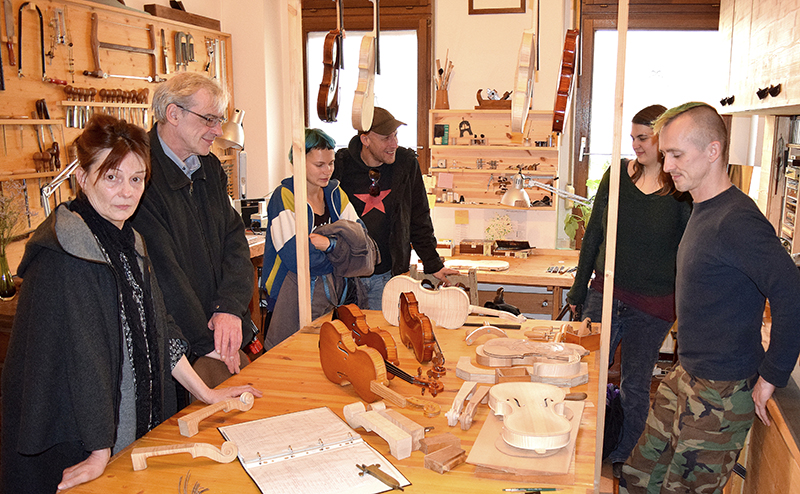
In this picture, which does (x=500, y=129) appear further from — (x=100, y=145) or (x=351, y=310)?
(x=100, y=145)

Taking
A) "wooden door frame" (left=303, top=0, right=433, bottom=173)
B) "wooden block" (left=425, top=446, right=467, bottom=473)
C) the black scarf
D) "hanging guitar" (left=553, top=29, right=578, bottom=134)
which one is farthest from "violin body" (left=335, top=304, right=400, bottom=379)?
"wooden door frame" (left=303, top=0, right=433, bottom=173)

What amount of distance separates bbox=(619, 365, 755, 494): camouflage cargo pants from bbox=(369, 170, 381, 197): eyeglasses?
172 centimetres

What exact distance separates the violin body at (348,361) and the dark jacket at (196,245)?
44 cm

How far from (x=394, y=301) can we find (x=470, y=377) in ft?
1.87

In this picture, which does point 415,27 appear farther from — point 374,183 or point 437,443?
point 437,443

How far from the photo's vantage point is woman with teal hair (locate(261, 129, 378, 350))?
8.78ft

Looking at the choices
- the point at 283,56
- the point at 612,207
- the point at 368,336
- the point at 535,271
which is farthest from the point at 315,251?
the point at 283,56

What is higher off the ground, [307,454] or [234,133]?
[234,133]

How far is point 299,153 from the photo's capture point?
238 cm

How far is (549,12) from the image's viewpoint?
523 cm

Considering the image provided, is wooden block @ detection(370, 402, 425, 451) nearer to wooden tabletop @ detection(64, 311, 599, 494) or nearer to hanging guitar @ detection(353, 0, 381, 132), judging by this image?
wooden tabletop @ detection(64, 311, 599, 494)

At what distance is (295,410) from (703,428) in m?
1.33

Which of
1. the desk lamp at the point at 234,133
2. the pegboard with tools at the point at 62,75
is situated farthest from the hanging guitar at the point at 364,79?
the desk lamp at the point at 234,133

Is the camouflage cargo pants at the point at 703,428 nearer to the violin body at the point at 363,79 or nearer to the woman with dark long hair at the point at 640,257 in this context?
the woman with dark long hair at the point at 640,257
